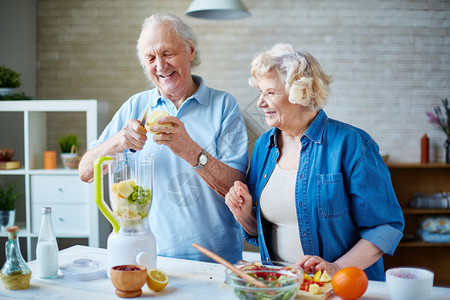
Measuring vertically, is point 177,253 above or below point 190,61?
below

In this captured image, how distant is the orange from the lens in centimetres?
133

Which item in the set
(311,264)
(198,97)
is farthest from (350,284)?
(198,97)

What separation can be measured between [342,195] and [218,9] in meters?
2.05

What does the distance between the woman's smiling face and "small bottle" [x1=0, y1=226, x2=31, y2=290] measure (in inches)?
38.4

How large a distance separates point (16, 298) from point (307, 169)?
3.49ft

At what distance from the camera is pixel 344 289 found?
134cm

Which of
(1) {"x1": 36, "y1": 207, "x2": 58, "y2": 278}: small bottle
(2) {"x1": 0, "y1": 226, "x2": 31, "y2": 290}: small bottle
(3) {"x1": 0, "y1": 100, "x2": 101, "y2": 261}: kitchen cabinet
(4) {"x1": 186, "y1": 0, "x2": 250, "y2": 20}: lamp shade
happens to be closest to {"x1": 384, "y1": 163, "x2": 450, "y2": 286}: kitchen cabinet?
(4) {"x1": 186, "y1": 0, "x2": 250, "y2": 20}: lamp shade

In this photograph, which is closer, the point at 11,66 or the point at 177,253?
the point at 177,253

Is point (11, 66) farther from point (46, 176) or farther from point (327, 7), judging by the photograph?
point (327, 7)

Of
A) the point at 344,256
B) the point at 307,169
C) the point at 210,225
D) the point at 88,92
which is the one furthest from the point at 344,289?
the point at 88,92

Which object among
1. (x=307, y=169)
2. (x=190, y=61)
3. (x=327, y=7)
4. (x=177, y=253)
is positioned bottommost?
(x=177, y=253)

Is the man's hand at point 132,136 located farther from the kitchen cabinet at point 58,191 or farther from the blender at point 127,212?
the kitchen cabinet at point 58,191

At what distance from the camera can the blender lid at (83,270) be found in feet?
5.25

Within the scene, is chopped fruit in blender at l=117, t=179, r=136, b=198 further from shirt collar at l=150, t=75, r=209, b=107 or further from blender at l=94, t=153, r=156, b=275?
shirt collar at l=150, t=75, r=209, b=107
